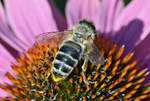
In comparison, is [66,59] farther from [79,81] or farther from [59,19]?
[59,19]

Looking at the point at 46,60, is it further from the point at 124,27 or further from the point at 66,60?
the point at 124,27

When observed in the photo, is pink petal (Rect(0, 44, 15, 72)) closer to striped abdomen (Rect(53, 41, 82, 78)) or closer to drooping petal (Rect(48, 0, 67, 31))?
drooping petal (Rect(48, 0, 67, 31))

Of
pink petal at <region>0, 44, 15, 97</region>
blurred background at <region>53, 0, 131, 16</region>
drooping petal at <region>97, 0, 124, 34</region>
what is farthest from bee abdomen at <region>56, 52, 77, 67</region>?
blurred background at <region>53, 0, 131, 16</region>

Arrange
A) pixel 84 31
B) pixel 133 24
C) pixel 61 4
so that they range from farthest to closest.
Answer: pixel 61 4 → pixel 133 24 → pixel 84 31

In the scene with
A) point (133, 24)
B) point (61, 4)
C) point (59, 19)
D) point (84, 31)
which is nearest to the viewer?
point (84, 31)

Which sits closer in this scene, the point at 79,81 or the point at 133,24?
the point at 79,81

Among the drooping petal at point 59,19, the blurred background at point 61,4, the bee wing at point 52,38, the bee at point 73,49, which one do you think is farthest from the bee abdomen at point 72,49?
the blurred background at point 61,4

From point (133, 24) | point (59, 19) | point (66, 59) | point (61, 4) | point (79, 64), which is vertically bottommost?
point (66, 59)

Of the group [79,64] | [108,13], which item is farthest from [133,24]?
[79,64]

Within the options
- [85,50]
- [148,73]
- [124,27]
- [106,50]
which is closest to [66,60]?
[85,50]
